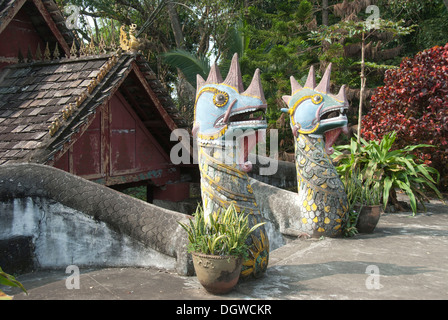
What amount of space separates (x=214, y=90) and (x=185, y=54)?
9.60 metres

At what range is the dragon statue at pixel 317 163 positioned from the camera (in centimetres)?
595

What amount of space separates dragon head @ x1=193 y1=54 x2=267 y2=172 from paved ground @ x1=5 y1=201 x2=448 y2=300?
1.22 m

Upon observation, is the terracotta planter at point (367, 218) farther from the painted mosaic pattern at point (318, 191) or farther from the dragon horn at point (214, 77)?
the dragon horn at point (214, 77)

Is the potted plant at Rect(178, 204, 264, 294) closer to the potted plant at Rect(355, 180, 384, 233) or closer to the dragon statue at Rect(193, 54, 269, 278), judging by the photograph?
the dragon statue at Rect(193, 54, 269, 278)

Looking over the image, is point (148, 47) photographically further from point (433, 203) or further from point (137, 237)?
point (137, 237)

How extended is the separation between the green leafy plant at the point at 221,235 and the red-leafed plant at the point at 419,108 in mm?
6107

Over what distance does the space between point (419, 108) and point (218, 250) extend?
24.1 feet

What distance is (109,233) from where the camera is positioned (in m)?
4.55

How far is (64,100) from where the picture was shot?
6.39 m

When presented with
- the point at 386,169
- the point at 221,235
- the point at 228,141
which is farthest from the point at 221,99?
the point at 386,169

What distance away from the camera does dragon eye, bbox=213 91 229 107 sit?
4.47m

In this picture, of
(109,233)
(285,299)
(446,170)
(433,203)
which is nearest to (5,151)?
(109,233)
